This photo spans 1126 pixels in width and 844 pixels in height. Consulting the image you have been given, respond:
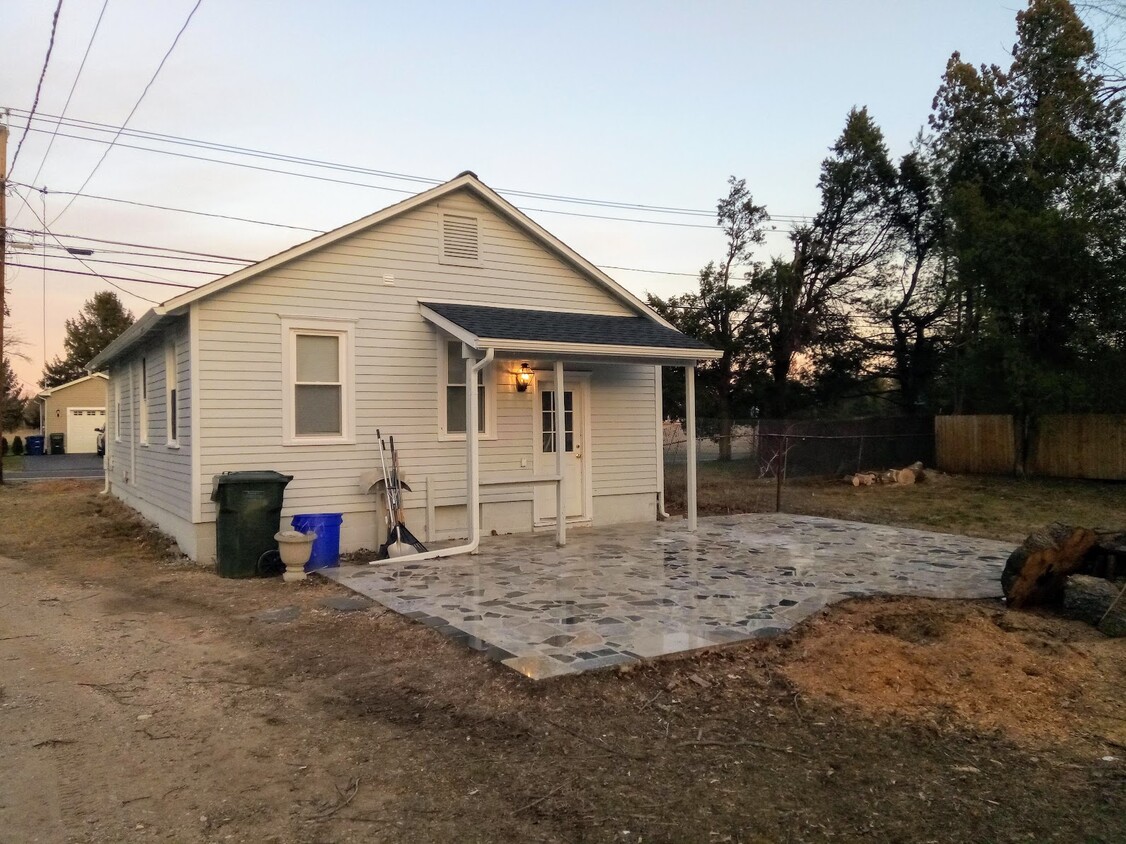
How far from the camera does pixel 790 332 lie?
2723cm

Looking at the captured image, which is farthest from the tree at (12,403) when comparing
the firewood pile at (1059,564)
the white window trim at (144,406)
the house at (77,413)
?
the firewood pile at (1059,564)

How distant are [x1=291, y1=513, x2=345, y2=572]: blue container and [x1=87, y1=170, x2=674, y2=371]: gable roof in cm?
281

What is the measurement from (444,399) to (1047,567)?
23.5 ft

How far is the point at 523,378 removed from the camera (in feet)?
36.7

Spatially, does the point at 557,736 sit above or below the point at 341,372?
below

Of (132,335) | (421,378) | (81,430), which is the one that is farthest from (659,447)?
(81,430)

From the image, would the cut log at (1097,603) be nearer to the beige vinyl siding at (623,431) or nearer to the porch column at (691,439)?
the porch column at (691,439)

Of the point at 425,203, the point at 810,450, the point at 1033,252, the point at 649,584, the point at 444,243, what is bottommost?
the point at 649,584

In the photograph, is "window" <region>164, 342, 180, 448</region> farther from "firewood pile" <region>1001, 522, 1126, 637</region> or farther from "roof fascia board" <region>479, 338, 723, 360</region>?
"firewood pile" <region>1001, 522, 1126, 637</region>

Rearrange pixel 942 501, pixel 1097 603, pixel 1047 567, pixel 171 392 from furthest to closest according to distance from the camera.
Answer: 1. pixel 942 501
2. pixel 171 392
3. pixel 1047 567
4. pixel 1097 603

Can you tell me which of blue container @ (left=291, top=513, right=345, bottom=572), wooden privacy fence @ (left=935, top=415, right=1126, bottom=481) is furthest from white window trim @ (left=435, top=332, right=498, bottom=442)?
wooden privacy fence @ (left=935, top=415, right=1126, bottom=481)

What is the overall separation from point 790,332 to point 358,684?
24.4 metres

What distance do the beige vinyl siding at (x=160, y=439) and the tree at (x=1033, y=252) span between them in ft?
55.0

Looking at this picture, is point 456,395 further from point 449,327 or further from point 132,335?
point 132,335
